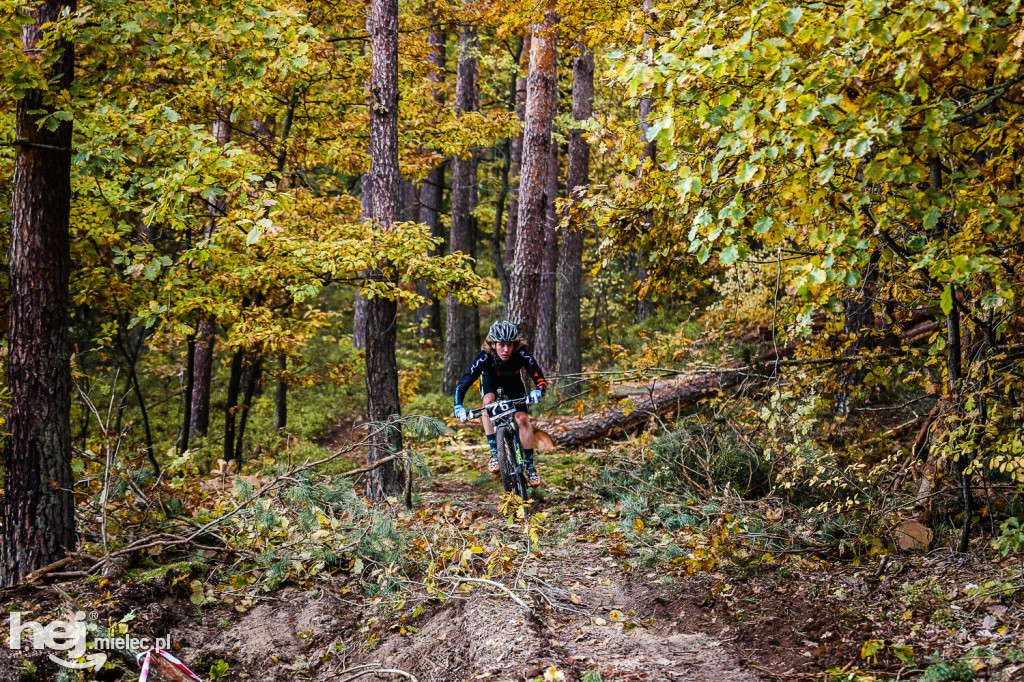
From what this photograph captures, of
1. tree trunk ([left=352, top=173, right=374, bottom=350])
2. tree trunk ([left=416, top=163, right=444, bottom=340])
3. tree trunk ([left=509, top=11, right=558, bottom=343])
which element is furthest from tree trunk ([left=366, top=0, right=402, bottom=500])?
tree trunk ([left=416, top=163, right=444, bottom=340])

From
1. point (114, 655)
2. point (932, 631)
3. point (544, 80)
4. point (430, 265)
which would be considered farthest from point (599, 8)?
point (114, 655)

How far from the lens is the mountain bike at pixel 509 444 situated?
7.73 m

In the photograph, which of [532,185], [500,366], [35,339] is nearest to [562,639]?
[500,366]

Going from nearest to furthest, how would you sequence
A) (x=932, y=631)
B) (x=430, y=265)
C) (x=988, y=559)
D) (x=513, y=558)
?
(x=932, y=631)
(x=988, y=559)
(x=513, y=558)
(x=430, y=265)

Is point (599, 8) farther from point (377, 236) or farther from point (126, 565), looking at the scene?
point (126, 565)

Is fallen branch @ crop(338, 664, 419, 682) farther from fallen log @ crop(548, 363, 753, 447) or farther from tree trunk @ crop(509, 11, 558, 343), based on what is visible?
fallen log @ crop(548, 363, 753, 447)

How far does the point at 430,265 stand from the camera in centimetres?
791

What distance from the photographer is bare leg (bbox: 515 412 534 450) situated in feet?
25.8

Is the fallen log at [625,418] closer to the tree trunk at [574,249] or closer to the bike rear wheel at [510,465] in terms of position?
the tree trunk at [574,249]

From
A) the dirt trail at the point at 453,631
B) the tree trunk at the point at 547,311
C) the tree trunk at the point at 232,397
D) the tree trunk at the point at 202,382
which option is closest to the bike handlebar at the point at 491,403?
the dirt trail at the point at 453,631

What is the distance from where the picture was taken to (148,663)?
171 inches

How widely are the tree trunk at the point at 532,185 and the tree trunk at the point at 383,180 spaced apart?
214cm

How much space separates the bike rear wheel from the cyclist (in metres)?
0.10

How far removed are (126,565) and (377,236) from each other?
4372 mm
